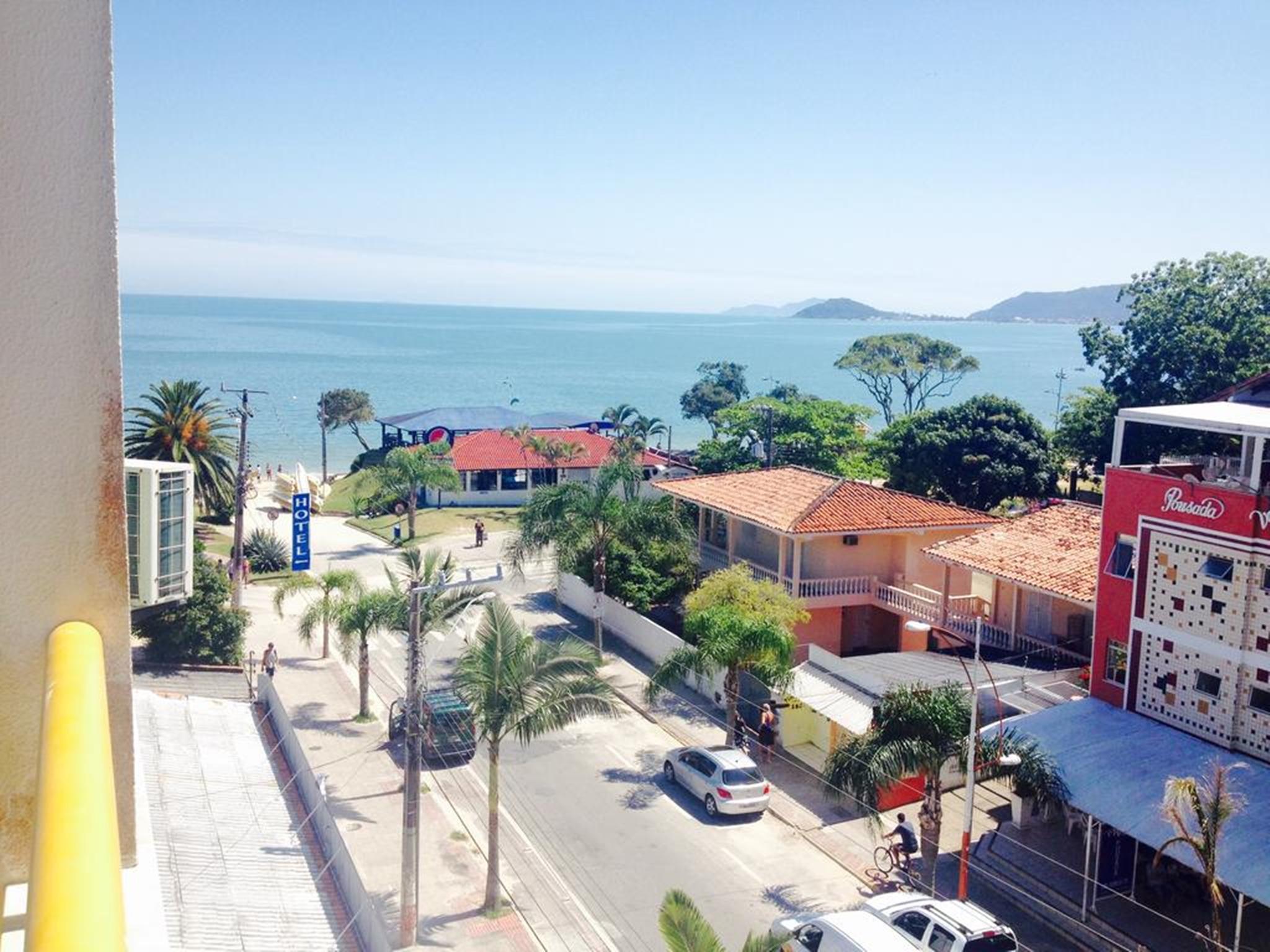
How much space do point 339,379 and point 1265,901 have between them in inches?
7311

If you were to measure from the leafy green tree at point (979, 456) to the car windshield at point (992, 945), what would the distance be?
3511 cm

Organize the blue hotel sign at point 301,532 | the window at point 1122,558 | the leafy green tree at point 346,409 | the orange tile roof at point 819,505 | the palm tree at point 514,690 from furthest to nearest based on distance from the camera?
the leafy green tree at point 346,409 < the blue hotel sign at point 301,532 < the orange tile roof at point 819,505 < the window at point 1122,558 < the palm tree at point 514,690

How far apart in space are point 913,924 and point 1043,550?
45.6 ft

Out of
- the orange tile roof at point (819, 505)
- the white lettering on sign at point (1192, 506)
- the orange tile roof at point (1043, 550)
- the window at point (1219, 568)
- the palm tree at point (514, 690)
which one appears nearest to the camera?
the palm tree at point (514, 690)

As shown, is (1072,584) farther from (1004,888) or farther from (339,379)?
(339,379)

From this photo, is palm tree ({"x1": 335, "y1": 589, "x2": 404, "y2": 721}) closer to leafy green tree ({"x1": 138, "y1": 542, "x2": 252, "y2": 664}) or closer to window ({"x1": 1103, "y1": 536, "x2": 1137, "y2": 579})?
leafy green tree ({"x1": 138, "y1": 542, "x2": 252, "y2": 664})

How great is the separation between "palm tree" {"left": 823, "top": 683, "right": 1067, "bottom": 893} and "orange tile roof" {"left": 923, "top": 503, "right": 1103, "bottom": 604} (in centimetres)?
689

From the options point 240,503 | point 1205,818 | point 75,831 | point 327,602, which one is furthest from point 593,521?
point 75,831

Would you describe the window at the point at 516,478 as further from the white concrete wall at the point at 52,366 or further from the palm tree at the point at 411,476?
the white concrete wall at the point at 52,366

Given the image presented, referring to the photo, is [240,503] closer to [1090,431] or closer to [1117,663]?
[1117,663]

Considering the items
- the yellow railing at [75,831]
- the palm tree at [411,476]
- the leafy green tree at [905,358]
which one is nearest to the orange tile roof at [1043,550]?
the palm tree at [411,476]

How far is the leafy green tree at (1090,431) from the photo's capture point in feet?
169

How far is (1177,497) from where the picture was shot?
19844mm

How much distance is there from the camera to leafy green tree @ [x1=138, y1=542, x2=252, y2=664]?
91.9 feet
